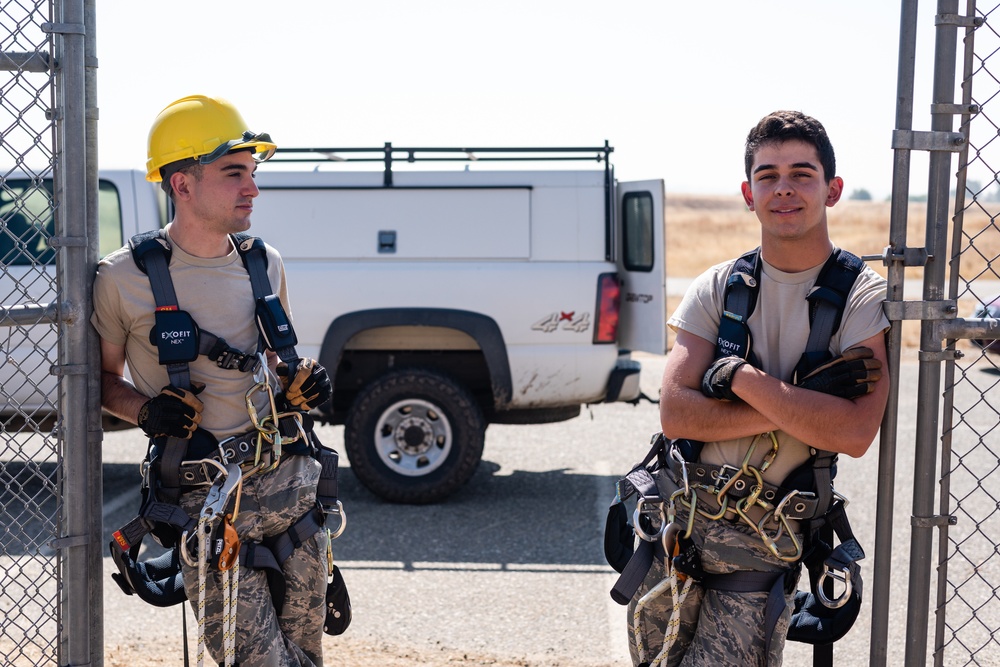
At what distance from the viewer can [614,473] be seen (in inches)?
324

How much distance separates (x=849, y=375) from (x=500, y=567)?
359cm

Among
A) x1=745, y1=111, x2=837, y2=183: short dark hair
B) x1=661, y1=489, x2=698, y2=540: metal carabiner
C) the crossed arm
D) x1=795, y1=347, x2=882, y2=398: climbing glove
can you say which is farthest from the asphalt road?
x1=745, y1=111, x2=837, y2=183: short dark hair

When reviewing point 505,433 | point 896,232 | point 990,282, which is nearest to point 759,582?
point 896,232

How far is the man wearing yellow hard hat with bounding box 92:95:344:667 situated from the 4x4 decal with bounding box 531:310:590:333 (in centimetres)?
386

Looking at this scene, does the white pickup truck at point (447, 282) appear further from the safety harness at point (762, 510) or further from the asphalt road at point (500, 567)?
the safety harness at point (762, 510)

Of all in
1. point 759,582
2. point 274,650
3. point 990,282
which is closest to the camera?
point 759,582

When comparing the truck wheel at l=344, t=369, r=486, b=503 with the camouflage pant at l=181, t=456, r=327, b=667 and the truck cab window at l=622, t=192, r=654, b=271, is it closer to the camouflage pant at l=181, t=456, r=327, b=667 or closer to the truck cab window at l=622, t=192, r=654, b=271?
the truck cab window at l=622, t=192, r=654, b=271

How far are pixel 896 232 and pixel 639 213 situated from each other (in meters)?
4.23

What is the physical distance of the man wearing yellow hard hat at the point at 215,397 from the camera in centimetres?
305

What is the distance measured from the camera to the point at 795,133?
288 centimetres

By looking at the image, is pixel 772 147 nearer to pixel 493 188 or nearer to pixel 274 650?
pixel 274 650

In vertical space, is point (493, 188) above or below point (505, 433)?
above

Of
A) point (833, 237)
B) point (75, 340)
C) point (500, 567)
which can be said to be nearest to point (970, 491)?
point (500, 567)

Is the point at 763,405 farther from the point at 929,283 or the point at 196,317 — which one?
the point at 196,317
